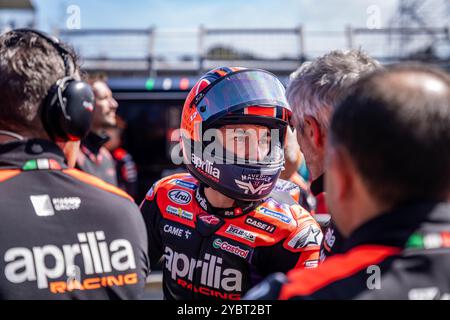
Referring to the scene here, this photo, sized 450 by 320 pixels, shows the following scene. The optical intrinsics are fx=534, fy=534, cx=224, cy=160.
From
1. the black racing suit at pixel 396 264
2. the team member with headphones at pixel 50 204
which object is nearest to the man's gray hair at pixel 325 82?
the team member with headphones at pixel 50 204

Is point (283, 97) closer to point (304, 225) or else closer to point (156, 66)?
point (304, 225)

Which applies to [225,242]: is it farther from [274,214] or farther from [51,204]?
[51,204]

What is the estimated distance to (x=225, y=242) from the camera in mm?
2391

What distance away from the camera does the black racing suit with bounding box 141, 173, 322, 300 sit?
231 centimetres

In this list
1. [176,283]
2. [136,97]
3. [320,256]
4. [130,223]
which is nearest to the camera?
[130,223]

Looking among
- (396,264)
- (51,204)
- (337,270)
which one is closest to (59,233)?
(51,204)

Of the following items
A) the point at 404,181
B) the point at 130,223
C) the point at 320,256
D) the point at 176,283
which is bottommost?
the point at 176,283

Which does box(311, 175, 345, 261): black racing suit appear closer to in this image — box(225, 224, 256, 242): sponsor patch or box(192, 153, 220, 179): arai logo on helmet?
box(225, 224, 256, 242): sponsor patch

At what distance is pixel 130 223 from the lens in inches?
66.7

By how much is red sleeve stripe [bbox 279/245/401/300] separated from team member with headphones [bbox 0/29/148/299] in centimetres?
64

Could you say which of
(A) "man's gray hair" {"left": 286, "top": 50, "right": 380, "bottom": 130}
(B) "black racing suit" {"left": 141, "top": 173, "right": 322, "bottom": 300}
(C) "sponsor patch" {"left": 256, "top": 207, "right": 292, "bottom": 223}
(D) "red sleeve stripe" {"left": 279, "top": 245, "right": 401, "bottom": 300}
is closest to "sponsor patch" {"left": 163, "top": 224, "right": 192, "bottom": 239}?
(B) "black racing suit" {"left": 141, "top": 173, "right": 322, "bottom": 300}

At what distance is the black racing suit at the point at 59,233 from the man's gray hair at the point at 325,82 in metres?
0.89
